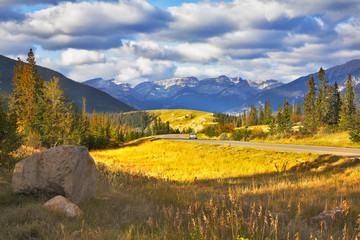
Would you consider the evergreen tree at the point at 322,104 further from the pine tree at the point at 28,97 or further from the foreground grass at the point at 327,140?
the pine tree at the point at 28,97

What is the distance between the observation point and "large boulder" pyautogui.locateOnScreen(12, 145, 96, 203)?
7.12 metres

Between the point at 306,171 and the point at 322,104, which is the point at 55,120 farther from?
the point at 322,104

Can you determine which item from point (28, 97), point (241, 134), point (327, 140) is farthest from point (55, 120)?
point (327, 140)

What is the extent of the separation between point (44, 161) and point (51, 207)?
2.14 m

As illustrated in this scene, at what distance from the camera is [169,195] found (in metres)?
7.84

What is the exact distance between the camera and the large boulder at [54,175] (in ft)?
23.4

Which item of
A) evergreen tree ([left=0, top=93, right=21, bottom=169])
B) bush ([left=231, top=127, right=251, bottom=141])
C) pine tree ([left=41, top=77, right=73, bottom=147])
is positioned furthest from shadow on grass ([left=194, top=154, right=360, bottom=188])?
bush ([left=231, top=127, right=251, bottom=141])

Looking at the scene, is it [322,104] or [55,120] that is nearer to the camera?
[55,120]

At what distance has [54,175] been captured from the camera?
7.15m

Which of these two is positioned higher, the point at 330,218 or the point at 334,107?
the point at 334,107

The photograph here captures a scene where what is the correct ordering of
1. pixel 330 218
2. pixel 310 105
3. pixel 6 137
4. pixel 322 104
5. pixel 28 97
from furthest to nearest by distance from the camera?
1. pixel 310 105
2. pixel 322 104
3. pixel 28 97
4. pixel 6 137
5. pixel 330 218

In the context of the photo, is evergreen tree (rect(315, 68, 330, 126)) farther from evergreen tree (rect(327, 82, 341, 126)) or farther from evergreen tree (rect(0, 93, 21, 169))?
evergreen tree (rect(0, 93, 21, 169))

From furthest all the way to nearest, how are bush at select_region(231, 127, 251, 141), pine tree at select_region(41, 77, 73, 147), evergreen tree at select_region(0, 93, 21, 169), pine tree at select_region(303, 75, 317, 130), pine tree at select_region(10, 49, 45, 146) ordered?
pine tree at select_region(303, 75, 317, 130)
bush at select_region(231, 127, 251, 141)
pine tree at select_region(10, 49, 45, 146)
pine tree at select_region(41, 77, 73, 147)
evergreen tree at select_region(0, 93, 21, 169)

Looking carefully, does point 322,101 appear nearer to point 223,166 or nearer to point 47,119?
point 223,166
